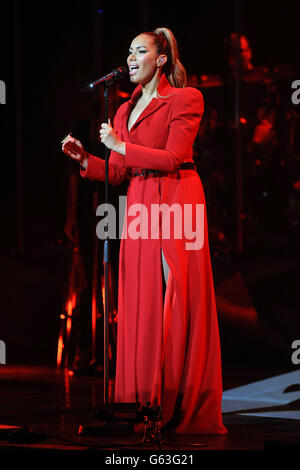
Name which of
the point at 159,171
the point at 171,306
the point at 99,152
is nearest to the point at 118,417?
the point at 171,306

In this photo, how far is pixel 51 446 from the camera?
2.79m

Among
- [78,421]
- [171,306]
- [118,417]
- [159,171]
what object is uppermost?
[159,171]

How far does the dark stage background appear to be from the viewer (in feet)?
20.1

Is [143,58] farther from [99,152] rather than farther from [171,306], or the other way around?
[99,152]

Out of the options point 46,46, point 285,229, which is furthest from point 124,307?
point 46,46

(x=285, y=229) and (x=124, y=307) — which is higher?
(x=285, y=229)

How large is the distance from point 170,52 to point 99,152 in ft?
8.49

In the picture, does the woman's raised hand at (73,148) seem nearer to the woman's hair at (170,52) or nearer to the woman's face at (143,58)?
the woman's face at (143,58)

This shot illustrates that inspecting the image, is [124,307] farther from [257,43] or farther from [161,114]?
[257,43]

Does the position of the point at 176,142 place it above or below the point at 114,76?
below

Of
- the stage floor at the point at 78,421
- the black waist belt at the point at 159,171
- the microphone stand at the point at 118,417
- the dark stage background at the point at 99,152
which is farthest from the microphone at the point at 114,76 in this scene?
the dark stage background at the point at 99,152

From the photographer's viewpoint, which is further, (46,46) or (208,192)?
(46,46)

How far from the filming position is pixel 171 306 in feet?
11.0

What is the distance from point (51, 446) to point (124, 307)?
0.80m
